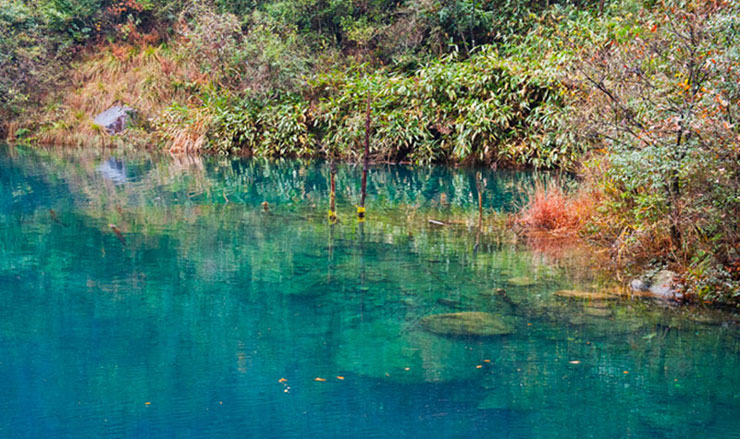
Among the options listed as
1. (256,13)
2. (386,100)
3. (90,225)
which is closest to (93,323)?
(90,225)

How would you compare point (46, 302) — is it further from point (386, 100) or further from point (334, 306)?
point (386, 100)

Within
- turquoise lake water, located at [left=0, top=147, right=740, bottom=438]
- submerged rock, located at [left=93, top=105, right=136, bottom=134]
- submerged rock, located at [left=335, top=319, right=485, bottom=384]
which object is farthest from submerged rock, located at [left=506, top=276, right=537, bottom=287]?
submerged rock, located at [left=93, top=105, right=136, bottom=134]

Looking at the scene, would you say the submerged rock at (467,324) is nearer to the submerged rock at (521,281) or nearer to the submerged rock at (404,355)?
the submerged rock at (404,355)

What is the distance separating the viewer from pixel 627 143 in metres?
5.82

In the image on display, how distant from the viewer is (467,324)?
4766mm

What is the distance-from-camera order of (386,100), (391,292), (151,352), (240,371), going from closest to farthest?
(240,371)
(151,352)
(391,292)
(386,100)

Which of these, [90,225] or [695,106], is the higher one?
[695,106]

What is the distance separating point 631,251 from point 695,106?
5.18 feet

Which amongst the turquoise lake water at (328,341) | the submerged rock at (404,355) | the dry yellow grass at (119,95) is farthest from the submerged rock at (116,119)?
the submerged rock at (404,355)

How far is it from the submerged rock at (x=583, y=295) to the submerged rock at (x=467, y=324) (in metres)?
0.86

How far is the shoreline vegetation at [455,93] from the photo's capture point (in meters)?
5.34

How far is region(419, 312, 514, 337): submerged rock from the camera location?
4613 millimetres

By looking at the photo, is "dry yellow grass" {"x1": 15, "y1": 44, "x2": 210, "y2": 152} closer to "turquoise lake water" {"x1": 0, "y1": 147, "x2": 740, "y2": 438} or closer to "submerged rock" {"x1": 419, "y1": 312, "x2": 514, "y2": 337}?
"turquoise lake water" {"x1": 0, "y1": 147, "x2": 740, "y2": 438}

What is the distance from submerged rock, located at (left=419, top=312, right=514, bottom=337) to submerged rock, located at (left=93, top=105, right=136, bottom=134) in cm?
1785
